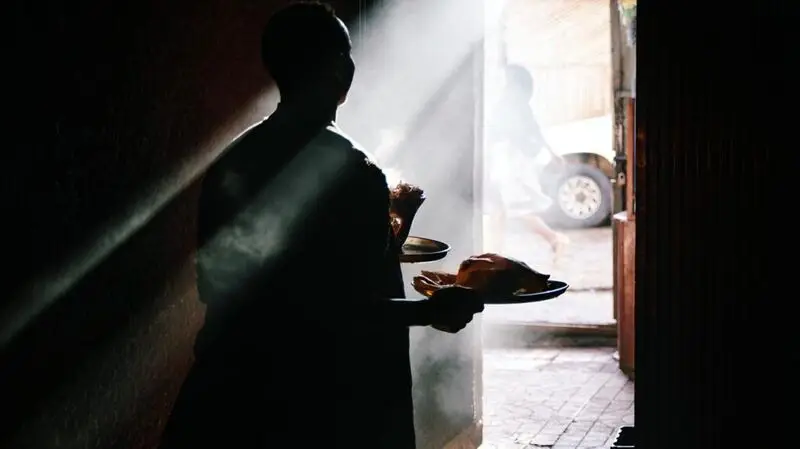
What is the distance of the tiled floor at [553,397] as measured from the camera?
7.23m

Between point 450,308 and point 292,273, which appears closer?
point 292,273

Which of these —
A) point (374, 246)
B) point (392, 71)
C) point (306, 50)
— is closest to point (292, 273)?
point (374, 246)

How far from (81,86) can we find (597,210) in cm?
1513

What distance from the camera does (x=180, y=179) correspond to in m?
3.96

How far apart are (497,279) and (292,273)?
0.84 metres

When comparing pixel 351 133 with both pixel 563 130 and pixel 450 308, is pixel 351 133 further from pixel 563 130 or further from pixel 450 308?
pixel 563 130

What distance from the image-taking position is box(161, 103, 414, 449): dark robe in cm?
307

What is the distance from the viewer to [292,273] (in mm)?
3078

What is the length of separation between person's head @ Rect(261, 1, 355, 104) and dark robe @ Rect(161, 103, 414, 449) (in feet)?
0.40

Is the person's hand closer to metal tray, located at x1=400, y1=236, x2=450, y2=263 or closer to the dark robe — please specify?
the dark robe

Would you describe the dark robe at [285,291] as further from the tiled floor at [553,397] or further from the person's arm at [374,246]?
the tiled floor at [553,397]

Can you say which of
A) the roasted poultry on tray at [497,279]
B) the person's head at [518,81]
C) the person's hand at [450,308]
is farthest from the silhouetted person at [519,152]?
the person's hand at [450,308]

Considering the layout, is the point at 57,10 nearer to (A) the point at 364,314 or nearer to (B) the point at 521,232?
(A) the point at 364,314
